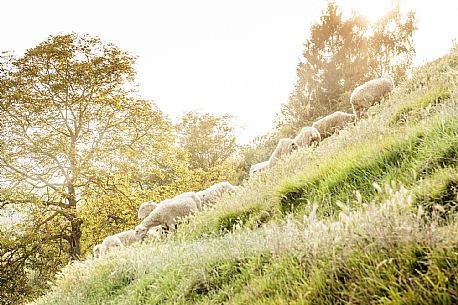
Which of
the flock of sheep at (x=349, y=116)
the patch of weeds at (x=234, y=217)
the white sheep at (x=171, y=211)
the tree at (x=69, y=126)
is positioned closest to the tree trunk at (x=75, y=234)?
the tree at (x=69, y=126)

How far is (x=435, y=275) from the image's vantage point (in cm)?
200

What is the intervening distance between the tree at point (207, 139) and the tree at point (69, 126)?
10723 millimetres

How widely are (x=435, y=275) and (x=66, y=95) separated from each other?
21320 millimetres

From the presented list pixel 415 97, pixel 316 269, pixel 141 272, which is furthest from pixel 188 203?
pixel 316 269

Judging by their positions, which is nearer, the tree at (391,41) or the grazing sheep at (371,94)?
the grazing sheep at (371,94)

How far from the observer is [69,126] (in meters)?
21.0

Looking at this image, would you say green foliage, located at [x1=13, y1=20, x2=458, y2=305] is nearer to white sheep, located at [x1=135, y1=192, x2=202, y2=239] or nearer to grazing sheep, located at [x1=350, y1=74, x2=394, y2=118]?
white sheep, located at [x1=135, y1=192, x2=202, y2=239]

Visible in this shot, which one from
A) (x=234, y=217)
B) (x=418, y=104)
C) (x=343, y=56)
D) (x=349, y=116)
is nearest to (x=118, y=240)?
(x=234, y=217)

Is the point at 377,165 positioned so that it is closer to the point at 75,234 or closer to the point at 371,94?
the point at 371,94

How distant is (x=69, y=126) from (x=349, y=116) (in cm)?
1533

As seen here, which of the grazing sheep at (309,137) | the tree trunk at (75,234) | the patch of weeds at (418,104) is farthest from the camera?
the tree trunk at (75,234)

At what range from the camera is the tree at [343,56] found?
31.4m

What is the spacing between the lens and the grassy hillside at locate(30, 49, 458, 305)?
2.19 m

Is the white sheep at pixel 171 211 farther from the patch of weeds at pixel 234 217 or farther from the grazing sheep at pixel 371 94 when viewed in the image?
the grazing sheep at pixel 371 94
